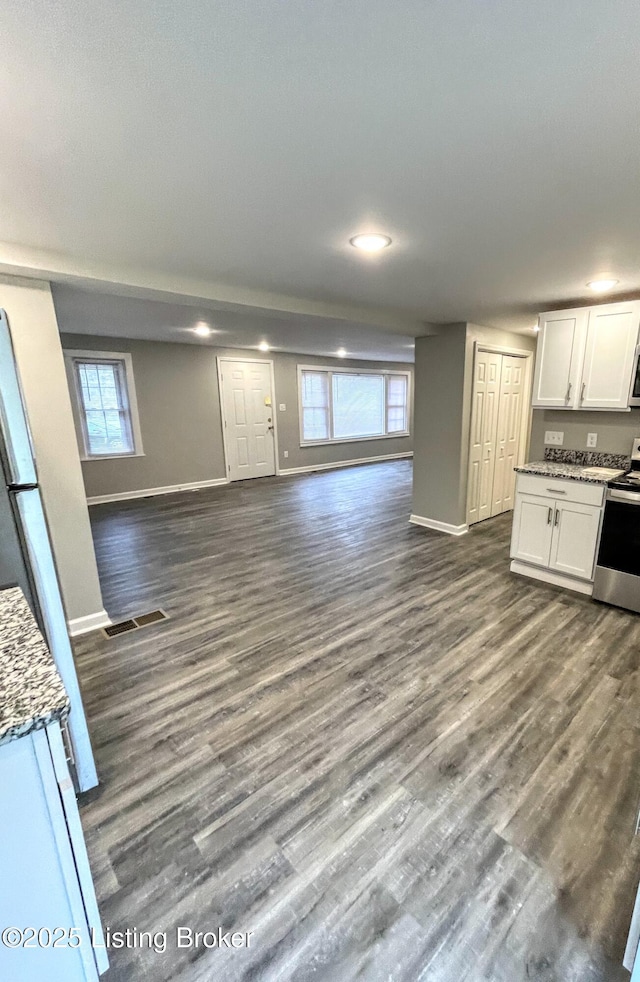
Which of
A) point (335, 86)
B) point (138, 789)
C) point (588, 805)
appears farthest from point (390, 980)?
point (335, 86)

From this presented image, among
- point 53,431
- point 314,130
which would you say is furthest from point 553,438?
point 53,431

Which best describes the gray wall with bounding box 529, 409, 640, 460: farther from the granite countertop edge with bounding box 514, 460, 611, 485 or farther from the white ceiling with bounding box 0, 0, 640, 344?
the white ceiling with bounding box 0, 0, 640, 344

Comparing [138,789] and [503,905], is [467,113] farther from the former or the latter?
[138,789]

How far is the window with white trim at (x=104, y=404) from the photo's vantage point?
578 cm

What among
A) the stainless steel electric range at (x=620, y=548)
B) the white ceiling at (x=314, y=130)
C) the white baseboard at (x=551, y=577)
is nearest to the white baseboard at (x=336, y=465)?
the white baseboard at (x=551, y=577)

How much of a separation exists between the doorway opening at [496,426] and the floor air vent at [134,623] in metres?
3.47

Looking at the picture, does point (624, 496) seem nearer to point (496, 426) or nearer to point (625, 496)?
point (625, 496)

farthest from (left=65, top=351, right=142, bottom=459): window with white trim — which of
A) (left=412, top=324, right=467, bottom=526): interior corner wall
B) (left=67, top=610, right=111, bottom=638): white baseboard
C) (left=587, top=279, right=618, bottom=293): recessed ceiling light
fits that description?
(left=587, top=279, right=618, bottom=293): recessed ceiling light

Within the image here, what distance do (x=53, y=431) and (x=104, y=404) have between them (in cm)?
386

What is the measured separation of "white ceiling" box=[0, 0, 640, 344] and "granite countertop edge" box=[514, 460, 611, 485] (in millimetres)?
1493

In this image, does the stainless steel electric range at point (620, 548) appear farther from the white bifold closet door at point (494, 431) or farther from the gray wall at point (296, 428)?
the gray wall at point (296, 428)

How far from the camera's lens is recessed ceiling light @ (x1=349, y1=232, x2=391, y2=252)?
2.02 meters

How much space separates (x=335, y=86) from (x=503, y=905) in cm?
242

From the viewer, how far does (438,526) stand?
15.8 feet
